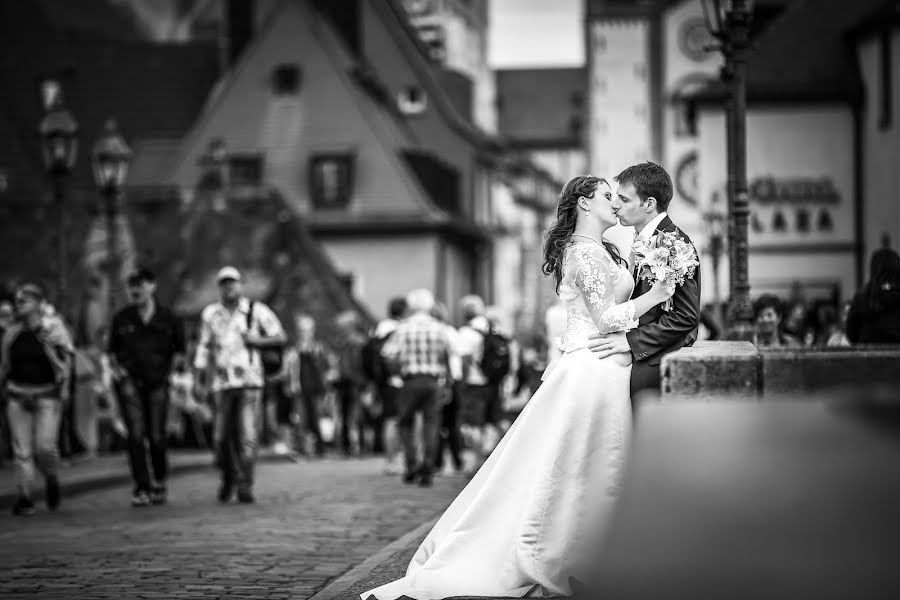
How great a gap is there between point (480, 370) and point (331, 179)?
35613 mm

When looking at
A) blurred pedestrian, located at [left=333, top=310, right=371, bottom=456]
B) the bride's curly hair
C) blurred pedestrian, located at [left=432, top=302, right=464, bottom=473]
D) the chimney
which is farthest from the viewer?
the chimney

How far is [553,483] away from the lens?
24.5 ft

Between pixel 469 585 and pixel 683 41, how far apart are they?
189 ft

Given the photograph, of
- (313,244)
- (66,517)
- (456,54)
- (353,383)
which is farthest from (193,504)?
(456,54)

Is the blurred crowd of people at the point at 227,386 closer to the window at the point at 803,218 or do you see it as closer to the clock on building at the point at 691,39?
the window at the point at 803,218

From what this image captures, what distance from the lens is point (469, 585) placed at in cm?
752

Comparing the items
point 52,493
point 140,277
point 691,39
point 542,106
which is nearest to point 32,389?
point 52,493

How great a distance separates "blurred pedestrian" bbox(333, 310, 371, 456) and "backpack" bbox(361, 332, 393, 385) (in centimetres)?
198

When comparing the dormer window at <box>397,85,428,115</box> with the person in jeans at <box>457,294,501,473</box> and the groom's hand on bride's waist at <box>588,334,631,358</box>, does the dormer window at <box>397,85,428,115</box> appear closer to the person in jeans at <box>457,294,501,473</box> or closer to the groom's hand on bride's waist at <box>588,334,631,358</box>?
the person in jeans at <box>457,294,501,473</box>

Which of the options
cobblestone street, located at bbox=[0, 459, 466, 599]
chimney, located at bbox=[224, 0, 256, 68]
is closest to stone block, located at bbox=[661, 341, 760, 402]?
cobblestone street, located at bbox=[0, 459, 466, 599]

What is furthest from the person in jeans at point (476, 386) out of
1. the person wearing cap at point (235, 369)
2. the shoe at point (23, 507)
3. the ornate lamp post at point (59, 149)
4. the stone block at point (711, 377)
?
the stone block at point (711, 377)

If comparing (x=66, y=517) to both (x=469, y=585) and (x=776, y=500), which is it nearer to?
(x=469, y=585)

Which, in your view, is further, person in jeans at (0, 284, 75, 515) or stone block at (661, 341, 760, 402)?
person in jeans at (0, 284, 75, 515)

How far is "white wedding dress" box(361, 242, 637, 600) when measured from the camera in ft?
24.4
